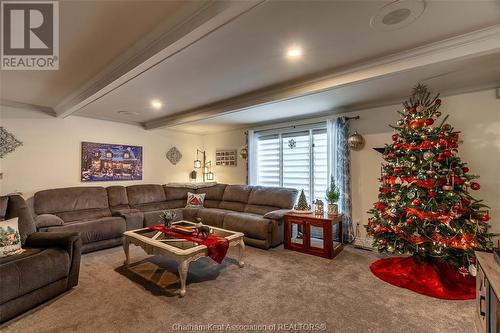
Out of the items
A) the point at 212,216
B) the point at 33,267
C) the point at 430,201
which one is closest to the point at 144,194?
the point at 212,216

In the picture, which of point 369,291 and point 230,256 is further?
point 230,256

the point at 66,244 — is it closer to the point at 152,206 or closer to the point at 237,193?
the point at 152,206

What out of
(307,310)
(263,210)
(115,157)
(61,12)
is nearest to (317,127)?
(263,210)

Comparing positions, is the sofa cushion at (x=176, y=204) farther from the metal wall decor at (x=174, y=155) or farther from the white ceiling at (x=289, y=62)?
the white ceiling at (x=289, y=62)

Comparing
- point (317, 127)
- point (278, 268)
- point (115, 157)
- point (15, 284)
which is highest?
point (317, 127)

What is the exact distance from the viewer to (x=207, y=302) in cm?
220

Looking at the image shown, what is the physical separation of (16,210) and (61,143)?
79.2 inches

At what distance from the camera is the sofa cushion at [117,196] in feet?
14.6

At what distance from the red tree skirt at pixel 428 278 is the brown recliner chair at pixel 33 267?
341 cm

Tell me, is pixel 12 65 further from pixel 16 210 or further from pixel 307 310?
pixel 307 310

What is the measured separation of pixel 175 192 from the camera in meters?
5.39

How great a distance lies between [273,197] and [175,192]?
2384mm

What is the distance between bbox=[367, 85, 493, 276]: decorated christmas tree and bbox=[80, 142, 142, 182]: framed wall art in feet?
15.8

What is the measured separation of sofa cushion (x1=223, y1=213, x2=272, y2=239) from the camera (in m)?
3.70
